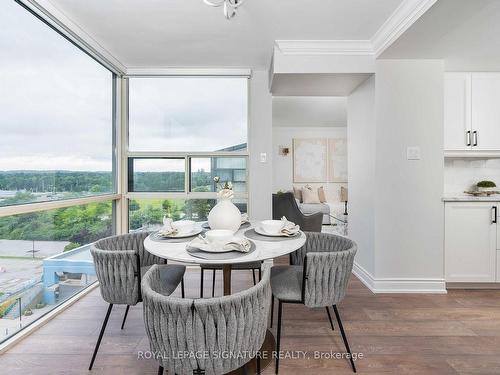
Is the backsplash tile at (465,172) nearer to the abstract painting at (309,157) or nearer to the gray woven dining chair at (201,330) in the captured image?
the gray woven dining chair at (201,330)

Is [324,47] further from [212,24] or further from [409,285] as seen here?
[409,285]

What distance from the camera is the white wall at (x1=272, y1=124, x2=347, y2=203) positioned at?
23.1 ft

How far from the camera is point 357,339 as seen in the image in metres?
1.85

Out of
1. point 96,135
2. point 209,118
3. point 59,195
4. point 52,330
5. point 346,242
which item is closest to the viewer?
point 346,242

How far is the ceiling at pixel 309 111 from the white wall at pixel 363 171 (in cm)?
168

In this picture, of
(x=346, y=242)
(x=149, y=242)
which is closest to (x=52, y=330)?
(x=149, y=242)

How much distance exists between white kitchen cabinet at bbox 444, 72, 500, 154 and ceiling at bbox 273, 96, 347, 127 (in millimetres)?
2036

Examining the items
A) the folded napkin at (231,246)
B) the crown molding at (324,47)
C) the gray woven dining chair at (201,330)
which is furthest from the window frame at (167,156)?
the gray woven dining chair at (201,330)

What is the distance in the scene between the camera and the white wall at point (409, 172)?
2.56 m

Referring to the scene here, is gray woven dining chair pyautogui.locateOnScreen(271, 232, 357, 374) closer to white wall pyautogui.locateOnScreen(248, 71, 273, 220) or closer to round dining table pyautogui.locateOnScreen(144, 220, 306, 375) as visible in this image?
round dining table pyautogui.locateOnScreen(144, 220, 306, 375)

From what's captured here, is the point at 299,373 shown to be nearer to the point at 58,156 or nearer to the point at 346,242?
the point at 346,242

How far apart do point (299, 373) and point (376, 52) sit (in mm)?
2677

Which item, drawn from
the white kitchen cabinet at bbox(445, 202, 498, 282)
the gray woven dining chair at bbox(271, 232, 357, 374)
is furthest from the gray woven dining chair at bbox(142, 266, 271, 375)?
the white kitchen cabinet at bbox(445, 202, 498, 282)

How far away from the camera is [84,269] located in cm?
264
